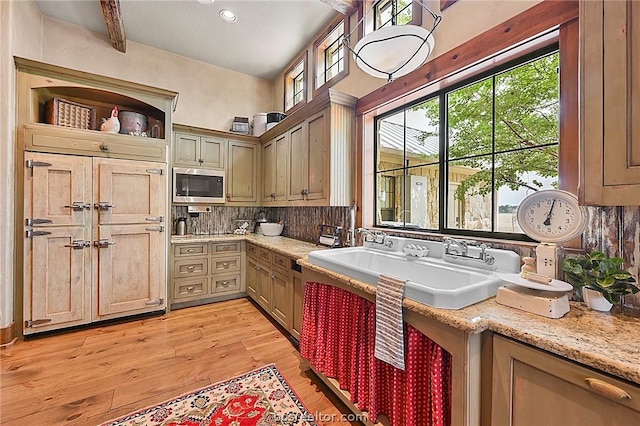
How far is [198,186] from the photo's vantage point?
3.66m

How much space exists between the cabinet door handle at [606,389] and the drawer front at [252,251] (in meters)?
2.98

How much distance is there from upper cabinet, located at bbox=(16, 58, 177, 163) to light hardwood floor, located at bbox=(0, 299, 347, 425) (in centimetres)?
177

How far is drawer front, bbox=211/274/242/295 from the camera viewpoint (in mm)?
3469

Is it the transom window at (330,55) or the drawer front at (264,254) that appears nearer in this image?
the drawer front at (264,254)

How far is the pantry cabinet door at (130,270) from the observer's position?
2707mm

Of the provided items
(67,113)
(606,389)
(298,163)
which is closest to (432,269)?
(606,389)

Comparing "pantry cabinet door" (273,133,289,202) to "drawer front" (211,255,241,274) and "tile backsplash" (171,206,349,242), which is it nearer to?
"tile backsplash" (171,206,349,242)

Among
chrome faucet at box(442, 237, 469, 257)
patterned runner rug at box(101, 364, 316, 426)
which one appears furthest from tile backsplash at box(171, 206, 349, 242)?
patterned runner rug at box(101, 364, 316, 426)

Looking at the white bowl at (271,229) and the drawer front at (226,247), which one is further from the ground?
the white bowl at (271,229)

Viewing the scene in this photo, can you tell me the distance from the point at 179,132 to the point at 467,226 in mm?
3535

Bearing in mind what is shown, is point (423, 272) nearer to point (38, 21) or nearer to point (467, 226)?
point (467, 226)

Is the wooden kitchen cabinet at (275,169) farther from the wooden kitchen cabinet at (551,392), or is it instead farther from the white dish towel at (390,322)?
the wooden kitchen cabinet at (551,392)

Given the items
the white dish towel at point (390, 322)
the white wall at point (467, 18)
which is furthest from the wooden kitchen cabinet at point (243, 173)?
the white dish towel at point (390, 322)

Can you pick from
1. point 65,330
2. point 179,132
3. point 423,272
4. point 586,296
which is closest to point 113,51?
point 179,132
